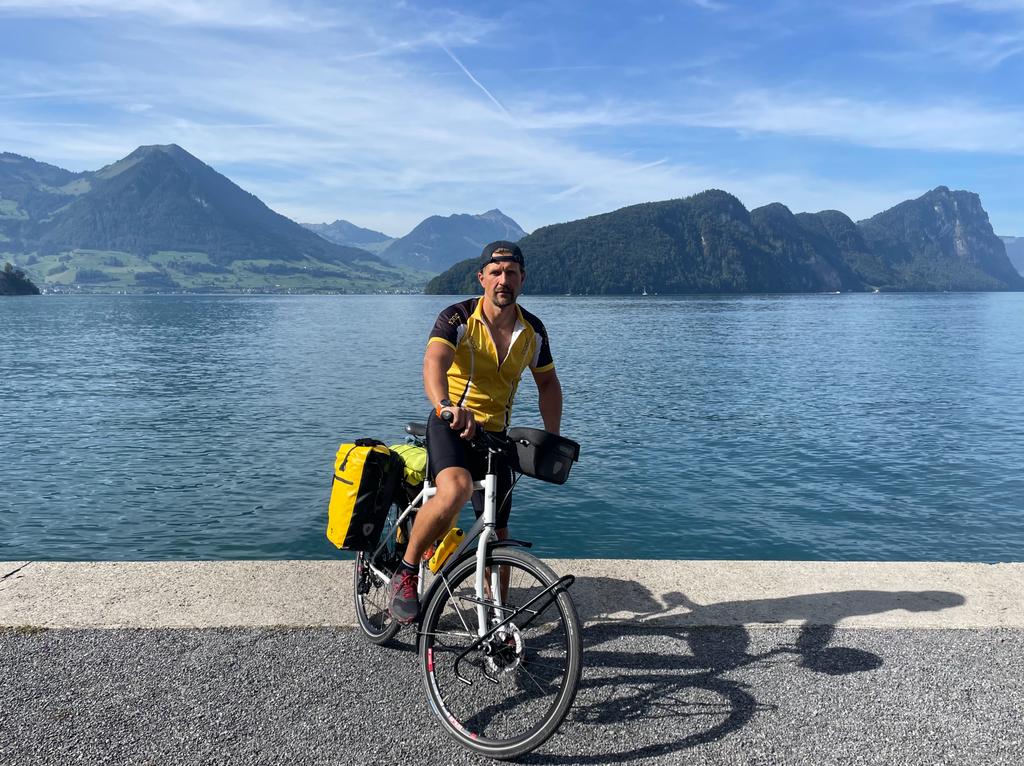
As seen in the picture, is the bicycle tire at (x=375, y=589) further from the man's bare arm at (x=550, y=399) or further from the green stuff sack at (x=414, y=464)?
the man's bare arm at (x=550, y=399)

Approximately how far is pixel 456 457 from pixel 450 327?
78 centimetres

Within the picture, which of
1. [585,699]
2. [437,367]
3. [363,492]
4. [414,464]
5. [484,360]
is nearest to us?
[585,699]

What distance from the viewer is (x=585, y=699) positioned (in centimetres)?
450

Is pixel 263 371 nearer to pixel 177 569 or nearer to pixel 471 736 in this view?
pixel 177 569

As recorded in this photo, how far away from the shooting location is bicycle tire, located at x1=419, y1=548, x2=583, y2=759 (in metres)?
3.92

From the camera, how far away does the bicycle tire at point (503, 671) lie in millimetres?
3916

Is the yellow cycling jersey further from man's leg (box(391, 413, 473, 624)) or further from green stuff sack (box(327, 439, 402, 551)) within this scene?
green stuff sack (box(327, 439, 402, 551))

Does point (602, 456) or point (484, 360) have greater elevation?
point (484, 360)

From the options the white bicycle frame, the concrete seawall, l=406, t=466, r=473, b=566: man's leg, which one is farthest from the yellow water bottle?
the concrete seawall

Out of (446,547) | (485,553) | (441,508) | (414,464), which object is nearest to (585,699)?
(485,553)

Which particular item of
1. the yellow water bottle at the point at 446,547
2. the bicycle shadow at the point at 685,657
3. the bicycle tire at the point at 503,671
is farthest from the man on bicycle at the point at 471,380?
the bicycle shadow at the point at 685,657

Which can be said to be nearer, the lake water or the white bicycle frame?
the white bicycle frame

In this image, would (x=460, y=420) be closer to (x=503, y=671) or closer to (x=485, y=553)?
(x=485, y=553)

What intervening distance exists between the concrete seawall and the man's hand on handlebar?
1.91 meters
